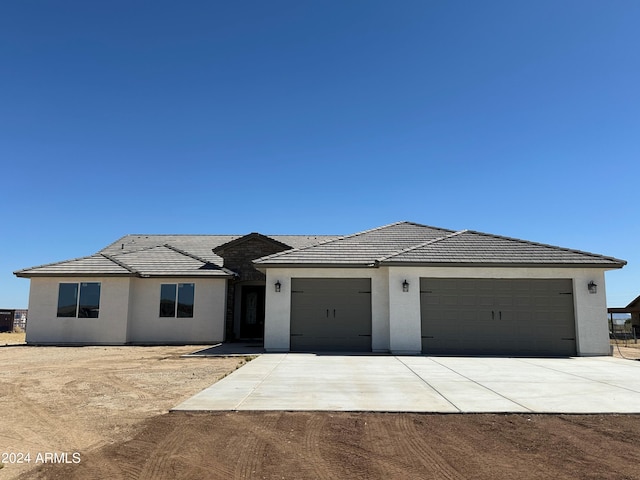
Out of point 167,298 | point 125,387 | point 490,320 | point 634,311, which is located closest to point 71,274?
point 167,298

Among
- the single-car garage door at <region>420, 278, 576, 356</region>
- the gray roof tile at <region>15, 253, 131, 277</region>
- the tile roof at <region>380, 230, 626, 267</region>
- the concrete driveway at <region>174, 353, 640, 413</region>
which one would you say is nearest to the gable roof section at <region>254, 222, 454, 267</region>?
the tile roof at <region>380, 230, 626, 267</region>

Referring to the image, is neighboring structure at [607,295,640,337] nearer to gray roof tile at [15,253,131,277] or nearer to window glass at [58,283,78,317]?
gray roof tile at [15,253,131,277]

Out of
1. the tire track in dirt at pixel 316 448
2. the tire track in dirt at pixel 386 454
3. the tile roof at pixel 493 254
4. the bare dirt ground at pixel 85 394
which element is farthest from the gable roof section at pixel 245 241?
the tire track in dirt at pixel 386 454

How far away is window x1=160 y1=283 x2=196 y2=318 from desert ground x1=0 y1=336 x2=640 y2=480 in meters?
10.2

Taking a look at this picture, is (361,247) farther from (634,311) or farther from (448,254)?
(634,311)

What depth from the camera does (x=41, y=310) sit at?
17.0m

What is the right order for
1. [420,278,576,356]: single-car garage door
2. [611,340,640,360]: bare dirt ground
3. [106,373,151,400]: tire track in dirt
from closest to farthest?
[106,373,151,400]: tire track in dirt → [420,278,576,356]: single-car garage door → [611,340,640,360]: bare dirt ground

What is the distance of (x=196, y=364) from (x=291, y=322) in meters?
3.79

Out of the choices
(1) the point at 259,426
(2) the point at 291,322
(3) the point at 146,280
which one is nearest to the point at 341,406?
(1) the point at 259,426

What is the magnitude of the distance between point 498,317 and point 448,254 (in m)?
2.48

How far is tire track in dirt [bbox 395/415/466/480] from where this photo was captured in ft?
12.8

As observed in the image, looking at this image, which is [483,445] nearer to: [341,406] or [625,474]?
[625,474]

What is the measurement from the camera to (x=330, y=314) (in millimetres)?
14273

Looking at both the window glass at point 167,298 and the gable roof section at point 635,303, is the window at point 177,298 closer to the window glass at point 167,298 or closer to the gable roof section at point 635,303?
the window glass at point 167,298
